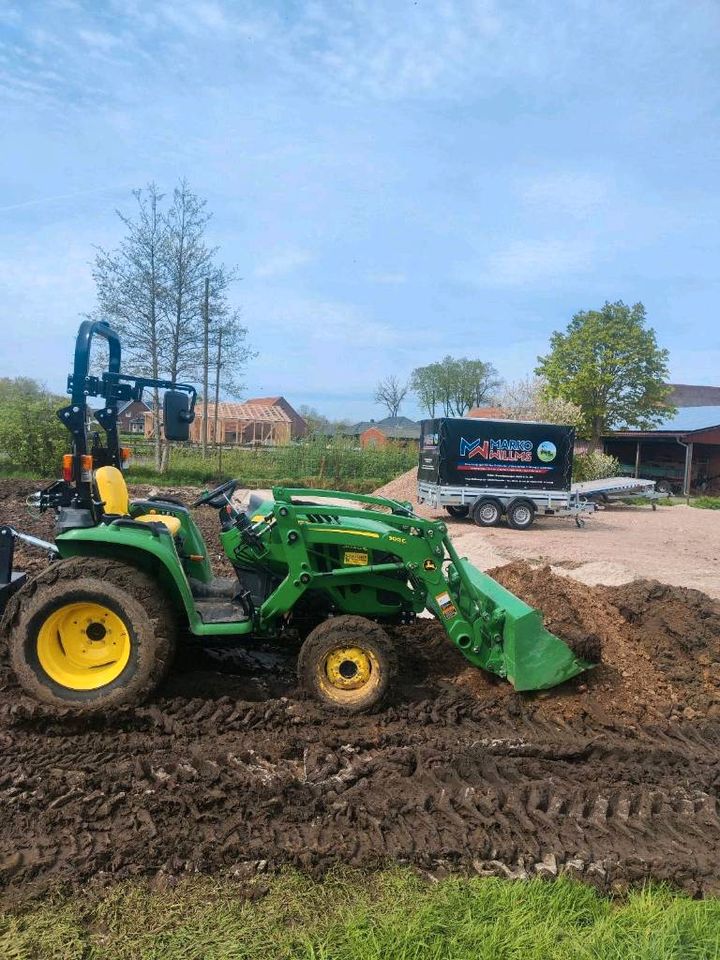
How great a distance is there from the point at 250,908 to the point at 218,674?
7.42 feet

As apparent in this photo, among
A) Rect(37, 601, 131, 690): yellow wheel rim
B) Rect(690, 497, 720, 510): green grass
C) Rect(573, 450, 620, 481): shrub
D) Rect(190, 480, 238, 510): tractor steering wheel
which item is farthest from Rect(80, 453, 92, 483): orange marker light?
Rect(690, 497, 720, 510): green grass

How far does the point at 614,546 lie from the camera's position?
1373 centimetres

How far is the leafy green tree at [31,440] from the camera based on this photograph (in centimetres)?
2088

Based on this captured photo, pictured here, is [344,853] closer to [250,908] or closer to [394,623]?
[250,908]

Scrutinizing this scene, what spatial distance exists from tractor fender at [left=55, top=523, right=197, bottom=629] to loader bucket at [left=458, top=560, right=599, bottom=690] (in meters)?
1.79

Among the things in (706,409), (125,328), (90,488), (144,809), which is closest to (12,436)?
(125,328)

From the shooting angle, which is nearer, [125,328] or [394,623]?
[394,623]

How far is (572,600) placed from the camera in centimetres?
622

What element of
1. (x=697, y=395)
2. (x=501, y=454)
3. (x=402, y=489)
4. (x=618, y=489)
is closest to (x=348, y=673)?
(x=501, y=454)

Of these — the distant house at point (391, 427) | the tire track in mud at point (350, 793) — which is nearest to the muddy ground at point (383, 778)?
the tire track in mud at point (350, 793)

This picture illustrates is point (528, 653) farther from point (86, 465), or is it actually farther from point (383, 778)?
point (86, 465)

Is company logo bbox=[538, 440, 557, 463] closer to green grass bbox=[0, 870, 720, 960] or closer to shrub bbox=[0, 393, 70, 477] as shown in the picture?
shrub bbox=[0, 393, 70, 477]

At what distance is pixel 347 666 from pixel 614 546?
10.5 metres

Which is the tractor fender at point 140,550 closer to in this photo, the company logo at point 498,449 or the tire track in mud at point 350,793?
A: the tire track in mud at point 350,793
